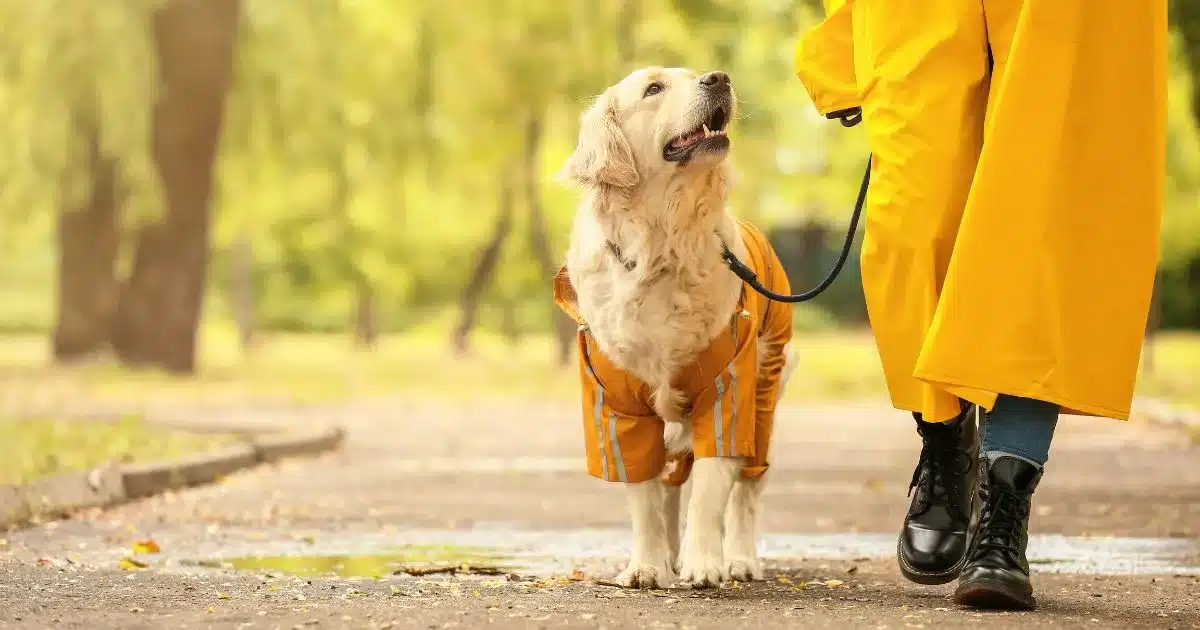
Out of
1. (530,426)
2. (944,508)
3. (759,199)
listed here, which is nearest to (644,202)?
(944,508)

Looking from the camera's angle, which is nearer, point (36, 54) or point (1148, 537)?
point (1148, 537)

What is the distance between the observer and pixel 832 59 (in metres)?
4.99

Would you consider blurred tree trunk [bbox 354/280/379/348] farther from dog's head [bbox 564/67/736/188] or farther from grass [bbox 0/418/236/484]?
dog's head [bbox 564/67/736/188]

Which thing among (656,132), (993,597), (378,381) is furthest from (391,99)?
(993,597)

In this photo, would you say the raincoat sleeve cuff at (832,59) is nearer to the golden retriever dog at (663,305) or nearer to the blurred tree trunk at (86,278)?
the golden retriever dog at (663,305)

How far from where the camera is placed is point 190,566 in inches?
223

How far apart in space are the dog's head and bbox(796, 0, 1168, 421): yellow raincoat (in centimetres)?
81

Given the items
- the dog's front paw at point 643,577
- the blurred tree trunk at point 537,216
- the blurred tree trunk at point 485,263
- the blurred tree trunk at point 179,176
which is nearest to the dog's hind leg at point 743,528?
the dog's front paw at point 643,577

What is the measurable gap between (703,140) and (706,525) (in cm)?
113

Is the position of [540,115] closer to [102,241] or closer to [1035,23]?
[102,241]

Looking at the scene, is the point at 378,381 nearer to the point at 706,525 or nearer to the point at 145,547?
the point at 145,547

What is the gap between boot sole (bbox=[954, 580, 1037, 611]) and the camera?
169 inches

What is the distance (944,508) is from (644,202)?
1.28 m

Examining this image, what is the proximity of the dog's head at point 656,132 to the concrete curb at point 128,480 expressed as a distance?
3054 mm
